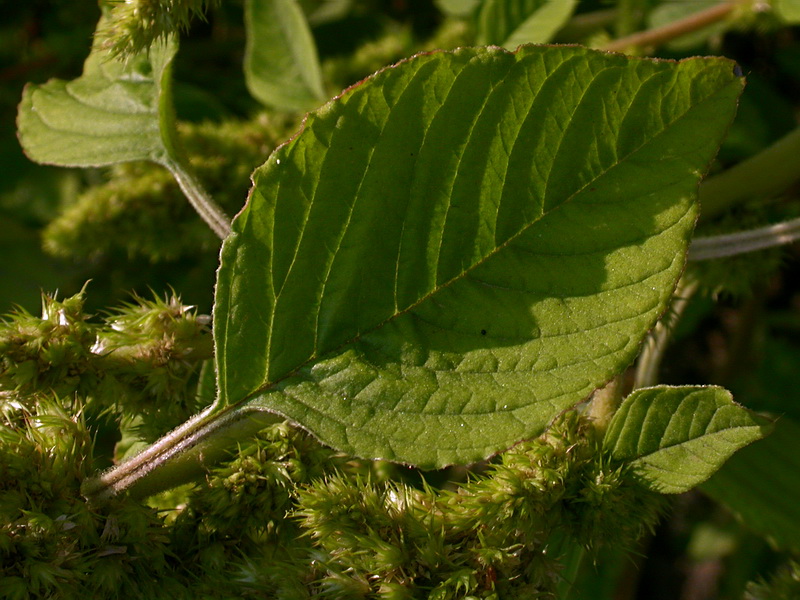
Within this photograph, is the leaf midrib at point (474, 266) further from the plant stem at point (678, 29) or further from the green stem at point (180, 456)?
the plant stem at point (678, 29)

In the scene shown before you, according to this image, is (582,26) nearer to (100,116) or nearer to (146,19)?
(100,116)

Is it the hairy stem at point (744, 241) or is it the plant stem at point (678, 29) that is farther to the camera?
the plant stem at point (678, 29)

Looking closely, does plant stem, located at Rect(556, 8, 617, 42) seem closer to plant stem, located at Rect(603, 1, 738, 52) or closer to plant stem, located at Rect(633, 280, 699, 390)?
plant stem, located at Rect(603, 1, 738, 52)

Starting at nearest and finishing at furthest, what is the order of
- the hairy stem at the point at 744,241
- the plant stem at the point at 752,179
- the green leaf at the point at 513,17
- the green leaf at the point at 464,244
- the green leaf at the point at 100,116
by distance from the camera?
the green leaf at the point at 464,244
the hairy stem at the point at 744,241
the green leaf at the point at 100,116
the plant stem at the point at 752,179
the green leaf at the point at 513,17

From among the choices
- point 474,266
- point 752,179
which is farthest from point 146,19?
point 752,179

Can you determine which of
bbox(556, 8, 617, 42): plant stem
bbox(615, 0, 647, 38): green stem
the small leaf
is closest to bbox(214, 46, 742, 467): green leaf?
the small leaf

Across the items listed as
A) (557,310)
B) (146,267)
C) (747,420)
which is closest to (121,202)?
(146,267)

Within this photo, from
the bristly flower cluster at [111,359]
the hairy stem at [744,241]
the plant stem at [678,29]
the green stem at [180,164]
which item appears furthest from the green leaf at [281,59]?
the hairy stem at [744,241]
